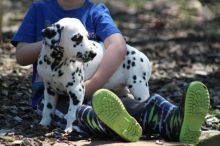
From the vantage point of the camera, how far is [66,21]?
4.01m

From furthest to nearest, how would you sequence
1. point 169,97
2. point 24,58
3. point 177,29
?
point 177,29, point 169,97, point 24,58

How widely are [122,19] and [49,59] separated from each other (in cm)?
643

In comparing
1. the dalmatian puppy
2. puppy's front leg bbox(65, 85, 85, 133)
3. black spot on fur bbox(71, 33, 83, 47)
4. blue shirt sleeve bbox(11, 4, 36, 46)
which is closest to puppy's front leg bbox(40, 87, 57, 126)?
the dalmatian puppy

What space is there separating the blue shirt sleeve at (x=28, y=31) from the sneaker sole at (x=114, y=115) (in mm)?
1147

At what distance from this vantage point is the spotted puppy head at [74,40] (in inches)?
157

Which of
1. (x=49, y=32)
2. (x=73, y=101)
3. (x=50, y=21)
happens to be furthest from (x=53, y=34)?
(x=50, y=21)

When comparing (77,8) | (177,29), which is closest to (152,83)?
(77,8)

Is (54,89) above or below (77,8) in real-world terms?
below

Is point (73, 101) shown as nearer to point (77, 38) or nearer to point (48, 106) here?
point (48, 106)

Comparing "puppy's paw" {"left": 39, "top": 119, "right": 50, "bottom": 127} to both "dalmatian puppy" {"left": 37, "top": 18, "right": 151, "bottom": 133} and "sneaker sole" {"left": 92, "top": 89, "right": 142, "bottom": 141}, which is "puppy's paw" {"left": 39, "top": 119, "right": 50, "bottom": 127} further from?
"sneaker sole" {"left": 92, "top": 89, "right": 142, "bottom": 141}

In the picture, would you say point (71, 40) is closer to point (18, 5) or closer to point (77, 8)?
point (77, 8)

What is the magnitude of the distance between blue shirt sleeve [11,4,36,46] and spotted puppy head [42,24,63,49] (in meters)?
0.75

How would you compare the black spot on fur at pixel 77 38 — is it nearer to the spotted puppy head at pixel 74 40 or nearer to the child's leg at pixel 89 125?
the spotted puppy head at pixel 74 40

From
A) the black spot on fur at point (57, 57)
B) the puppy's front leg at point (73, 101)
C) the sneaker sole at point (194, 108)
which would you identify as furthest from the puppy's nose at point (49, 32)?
the sneaker sole at point (194, 108)
